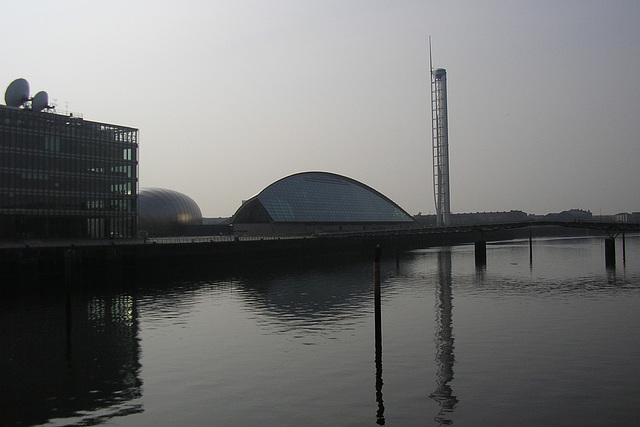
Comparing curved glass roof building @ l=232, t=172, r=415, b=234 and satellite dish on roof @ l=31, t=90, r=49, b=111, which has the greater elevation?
satellite dish on roof @ l=31, t=90, r=49, b=111

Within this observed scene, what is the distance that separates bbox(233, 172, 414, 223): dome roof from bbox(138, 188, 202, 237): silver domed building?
13167mm

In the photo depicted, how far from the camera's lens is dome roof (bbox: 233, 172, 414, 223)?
163125 millimetres

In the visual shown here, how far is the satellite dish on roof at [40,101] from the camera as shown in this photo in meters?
92.8

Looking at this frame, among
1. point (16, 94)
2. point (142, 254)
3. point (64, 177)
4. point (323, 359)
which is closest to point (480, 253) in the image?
point (142, 254)

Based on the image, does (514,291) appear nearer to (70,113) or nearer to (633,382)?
(633,382)

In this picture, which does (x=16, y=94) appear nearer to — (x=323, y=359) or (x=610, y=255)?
(x=323, y=359)

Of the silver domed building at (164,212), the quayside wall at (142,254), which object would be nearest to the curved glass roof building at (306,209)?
the silver domed building at (164,212)

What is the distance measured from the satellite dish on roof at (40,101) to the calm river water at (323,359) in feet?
161

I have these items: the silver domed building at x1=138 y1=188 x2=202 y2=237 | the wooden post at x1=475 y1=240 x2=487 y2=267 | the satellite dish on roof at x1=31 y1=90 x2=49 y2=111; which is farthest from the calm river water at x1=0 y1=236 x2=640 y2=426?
the silver domed building at x1=138 y1=188 x2=202 y2=237

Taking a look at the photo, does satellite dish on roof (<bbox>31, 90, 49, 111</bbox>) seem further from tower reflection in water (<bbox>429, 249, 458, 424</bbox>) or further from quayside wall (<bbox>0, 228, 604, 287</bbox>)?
tower reflection in water (<bbox>429, 249, 458, 424</bbox>)

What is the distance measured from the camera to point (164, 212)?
151 meters

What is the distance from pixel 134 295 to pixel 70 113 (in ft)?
165

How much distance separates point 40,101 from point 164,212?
6109 centimetres

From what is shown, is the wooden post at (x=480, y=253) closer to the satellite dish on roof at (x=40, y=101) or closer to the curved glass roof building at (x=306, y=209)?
the satellite dish on roof at (x=40, y=101)
